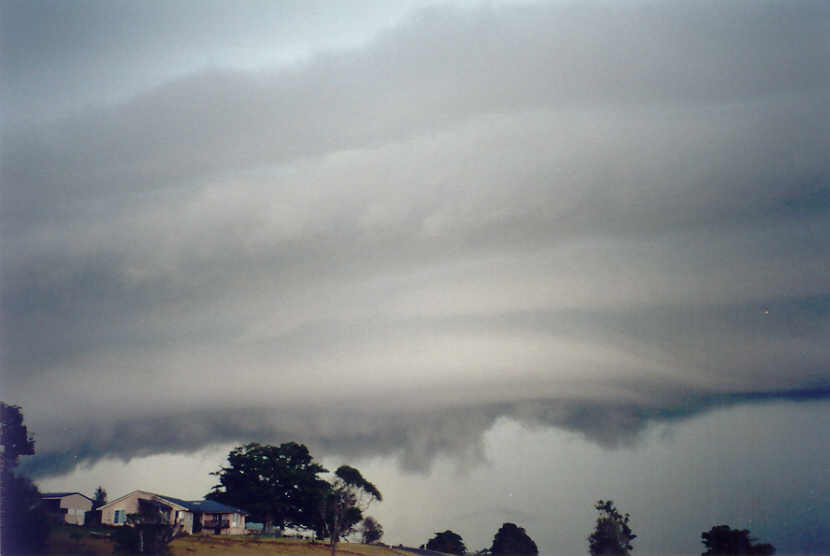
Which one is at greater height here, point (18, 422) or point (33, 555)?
point (18, 422)

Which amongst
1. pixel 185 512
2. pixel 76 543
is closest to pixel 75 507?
pixel 185 512

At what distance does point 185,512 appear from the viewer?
221ft

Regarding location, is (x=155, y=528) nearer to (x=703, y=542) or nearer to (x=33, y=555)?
(x=33, y=555)

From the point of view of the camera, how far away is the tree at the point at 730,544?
4606cm

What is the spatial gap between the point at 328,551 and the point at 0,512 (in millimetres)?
27266

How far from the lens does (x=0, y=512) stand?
145ft

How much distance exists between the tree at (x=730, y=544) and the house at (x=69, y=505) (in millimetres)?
52564

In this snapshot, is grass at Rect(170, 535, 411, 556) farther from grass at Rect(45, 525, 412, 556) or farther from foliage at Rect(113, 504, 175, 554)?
foliage at Rect(113, 504, 175, 554)

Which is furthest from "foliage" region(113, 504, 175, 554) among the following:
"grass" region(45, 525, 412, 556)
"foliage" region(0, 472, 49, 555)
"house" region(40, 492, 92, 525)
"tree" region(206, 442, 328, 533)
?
"tree" region(206, 442, 328, 533)

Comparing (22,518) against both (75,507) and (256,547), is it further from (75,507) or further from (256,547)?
(75,507)

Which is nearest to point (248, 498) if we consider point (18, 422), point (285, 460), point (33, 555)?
point (285, 460)

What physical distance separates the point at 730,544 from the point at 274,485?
52.4m

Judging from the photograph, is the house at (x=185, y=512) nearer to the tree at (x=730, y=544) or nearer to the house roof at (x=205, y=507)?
the house roof at (x=205, y=507)

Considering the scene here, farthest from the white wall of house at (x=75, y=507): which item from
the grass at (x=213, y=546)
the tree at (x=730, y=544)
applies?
the tree at (x=730, y=544)
